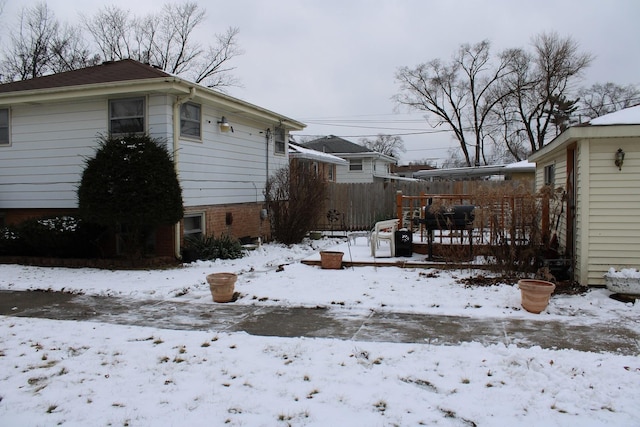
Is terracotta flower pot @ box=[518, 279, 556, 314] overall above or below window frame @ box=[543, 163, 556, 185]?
below

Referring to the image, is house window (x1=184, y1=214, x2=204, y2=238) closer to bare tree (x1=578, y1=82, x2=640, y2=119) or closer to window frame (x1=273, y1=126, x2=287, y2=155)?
window frame (x1=273, y1=126, x2=287, y2=155)

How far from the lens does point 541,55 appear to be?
3441 centimetres

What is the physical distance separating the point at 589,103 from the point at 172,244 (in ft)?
130

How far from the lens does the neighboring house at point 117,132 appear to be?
10055mm

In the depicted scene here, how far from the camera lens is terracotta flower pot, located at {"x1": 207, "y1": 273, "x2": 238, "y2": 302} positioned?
6906 mm

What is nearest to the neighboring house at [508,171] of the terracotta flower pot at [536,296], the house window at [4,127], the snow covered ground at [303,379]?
the terracotta flower pot at [536,296]

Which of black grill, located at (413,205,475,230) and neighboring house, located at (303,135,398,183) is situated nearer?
black grill, located at (413,205,475,230)

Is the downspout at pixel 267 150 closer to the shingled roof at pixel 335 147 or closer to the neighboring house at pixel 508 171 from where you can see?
the neighboring house at pixel 508 171

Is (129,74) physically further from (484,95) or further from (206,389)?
(484,95)

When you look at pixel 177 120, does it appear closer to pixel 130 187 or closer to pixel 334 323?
pixel 130 187

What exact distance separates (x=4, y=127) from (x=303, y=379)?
11.2 m

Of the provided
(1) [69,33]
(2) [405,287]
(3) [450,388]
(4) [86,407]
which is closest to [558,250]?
(2) [405,287]

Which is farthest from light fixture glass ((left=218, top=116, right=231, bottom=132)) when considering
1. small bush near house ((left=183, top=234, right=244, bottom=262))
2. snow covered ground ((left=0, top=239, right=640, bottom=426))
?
snow covered ground ((left=0, top=239, right=640, bottom=426))

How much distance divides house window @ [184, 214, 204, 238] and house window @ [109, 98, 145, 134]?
7.40ft
